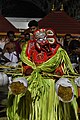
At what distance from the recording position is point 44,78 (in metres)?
5.72

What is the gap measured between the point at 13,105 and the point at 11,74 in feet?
1.42

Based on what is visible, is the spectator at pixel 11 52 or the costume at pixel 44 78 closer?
the costume at pixel 44 78

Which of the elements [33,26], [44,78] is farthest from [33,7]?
[44,78]

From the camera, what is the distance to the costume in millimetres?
5691

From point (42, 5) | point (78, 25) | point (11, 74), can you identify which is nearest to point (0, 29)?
point (78, 25)

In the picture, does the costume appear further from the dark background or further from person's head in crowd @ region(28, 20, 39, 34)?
the dark background

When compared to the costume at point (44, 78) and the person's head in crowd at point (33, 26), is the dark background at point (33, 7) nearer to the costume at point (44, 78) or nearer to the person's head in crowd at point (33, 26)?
the person's head in crowd at point (33, 26)

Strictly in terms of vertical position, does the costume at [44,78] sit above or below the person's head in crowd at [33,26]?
below

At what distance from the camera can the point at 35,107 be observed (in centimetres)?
578

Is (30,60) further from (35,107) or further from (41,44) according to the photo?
(35,107)

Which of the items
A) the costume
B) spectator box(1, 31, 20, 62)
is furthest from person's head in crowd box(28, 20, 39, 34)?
the costume

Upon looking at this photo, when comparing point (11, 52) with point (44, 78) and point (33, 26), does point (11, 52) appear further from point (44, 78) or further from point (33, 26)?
point (44, 78)

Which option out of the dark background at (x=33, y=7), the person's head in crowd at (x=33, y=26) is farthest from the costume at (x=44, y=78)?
the dark background at (x=33, y=7)

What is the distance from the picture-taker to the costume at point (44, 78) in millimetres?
5691
